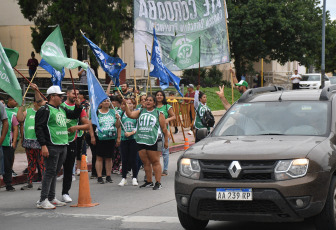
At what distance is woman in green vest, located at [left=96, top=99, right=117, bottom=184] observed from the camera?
13.6 meters

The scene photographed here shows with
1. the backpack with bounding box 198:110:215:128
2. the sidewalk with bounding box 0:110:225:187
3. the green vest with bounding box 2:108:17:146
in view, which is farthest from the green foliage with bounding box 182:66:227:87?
the green vest with bounding box 2:108:17:146

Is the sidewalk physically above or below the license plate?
below

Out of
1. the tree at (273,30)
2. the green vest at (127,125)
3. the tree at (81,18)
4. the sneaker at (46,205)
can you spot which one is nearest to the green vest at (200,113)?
the green vest at (127,125)

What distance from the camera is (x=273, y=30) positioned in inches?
1975

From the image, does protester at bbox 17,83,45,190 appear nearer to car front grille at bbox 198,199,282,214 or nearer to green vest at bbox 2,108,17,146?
green vest at bbox 2,108,17,146

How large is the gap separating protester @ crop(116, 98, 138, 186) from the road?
42cm

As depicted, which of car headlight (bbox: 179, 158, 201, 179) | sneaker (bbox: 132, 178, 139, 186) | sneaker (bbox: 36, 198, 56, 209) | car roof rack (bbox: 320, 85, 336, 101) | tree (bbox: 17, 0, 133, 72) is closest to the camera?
car headlight (bbox: 179, 158, 201, 179)

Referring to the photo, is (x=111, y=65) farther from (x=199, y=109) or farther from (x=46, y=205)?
(x=46, y=205)

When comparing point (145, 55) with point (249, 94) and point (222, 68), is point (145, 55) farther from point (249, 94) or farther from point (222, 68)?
point (222, 68)

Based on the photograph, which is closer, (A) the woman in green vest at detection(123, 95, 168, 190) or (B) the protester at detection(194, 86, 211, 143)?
(A) the woman in green vest at detection(123, 95, 168, 190)

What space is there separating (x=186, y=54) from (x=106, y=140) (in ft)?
24.4

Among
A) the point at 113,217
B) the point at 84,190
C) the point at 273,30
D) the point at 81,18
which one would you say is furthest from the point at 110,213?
the point at 273,30

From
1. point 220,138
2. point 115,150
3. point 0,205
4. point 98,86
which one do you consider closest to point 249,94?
point 220,138

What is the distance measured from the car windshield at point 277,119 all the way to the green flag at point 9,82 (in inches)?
129
